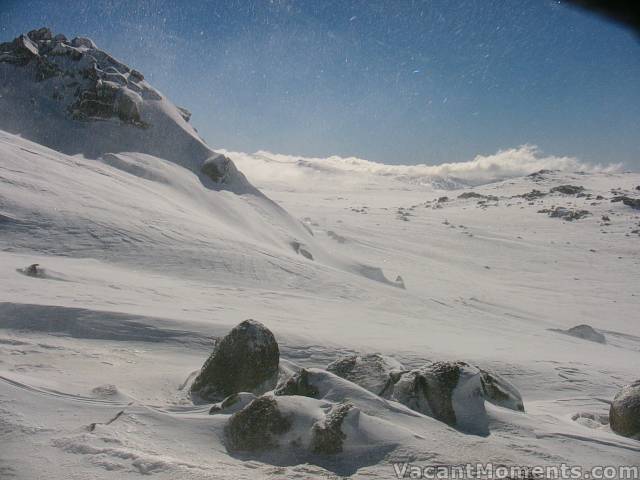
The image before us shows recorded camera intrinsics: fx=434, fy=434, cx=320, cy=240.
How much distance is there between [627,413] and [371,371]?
7.53ft

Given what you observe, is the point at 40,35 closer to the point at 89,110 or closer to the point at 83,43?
the point at 83,43

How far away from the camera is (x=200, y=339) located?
6.02 metres

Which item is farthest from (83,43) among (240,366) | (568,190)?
(568,190)

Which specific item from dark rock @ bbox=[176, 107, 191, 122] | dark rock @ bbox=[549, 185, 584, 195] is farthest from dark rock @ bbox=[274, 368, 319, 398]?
dark rock @ bbox=[549, 185, 584, 195]

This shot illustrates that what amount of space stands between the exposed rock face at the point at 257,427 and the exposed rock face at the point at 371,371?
1.16 meters

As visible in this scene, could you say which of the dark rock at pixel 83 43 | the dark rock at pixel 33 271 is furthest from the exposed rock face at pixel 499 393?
the dark rock at pixel 83 43

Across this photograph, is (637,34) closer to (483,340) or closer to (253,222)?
(483,340)

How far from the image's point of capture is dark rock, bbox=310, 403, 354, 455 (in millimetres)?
2930

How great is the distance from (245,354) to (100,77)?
21.9 metres

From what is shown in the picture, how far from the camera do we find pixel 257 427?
309 centimetres

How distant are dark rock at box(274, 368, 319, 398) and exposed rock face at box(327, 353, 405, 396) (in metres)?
0.62

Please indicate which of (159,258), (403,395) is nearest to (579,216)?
(159,258)

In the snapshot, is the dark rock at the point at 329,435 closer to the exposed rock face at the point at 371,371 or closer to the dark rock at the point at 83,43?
the exposed rock face at the point at 371,371

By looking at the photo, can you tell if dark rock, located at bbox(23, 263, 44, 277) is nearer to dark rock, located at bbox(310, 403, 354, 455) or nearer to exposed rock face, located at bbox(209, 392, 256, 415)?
exposed rock face, located at bbox(209, 392, 256, 415)
